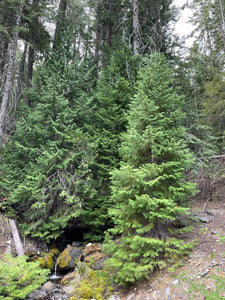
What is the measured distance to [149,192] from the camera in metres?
5.00

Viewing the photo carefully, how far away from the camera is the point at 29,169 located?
773cm

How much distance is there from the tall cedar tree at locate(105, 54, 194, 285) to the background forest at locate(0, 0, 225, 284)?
30mm

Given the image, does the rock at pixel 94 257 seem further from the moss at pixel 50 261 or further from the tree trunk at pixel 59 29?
the tree trunk at pixel 59 29

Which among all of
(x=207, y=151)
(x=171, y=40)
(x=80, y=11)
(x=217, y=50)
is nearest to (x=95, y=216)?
(x=207, y=151)

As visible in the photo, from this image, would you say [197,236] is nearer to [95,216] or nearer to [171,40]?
[95,216]

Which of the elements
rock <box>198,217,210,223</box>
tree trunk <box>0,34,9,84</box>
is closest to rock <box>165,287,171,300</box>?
rock <box>198,217,210,223</box>

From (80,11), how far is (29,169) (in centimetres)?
1387

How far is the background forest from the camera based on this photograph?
4918mm

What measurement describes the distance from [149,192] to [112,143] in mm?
3347

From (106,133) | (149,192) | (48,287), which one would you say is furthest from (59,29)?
(48,287)

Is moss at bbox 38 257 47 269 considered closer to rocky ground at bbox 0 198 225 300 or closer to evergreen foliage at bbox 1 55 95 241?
evergreen foliage at bbox 1 55 95 241

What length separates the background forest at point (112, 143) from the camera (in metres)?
4.92

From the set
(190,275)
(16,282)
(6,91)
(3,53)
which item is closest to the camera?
(16,282)

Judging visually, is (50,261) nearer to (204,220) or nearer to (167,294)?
(167,294)
